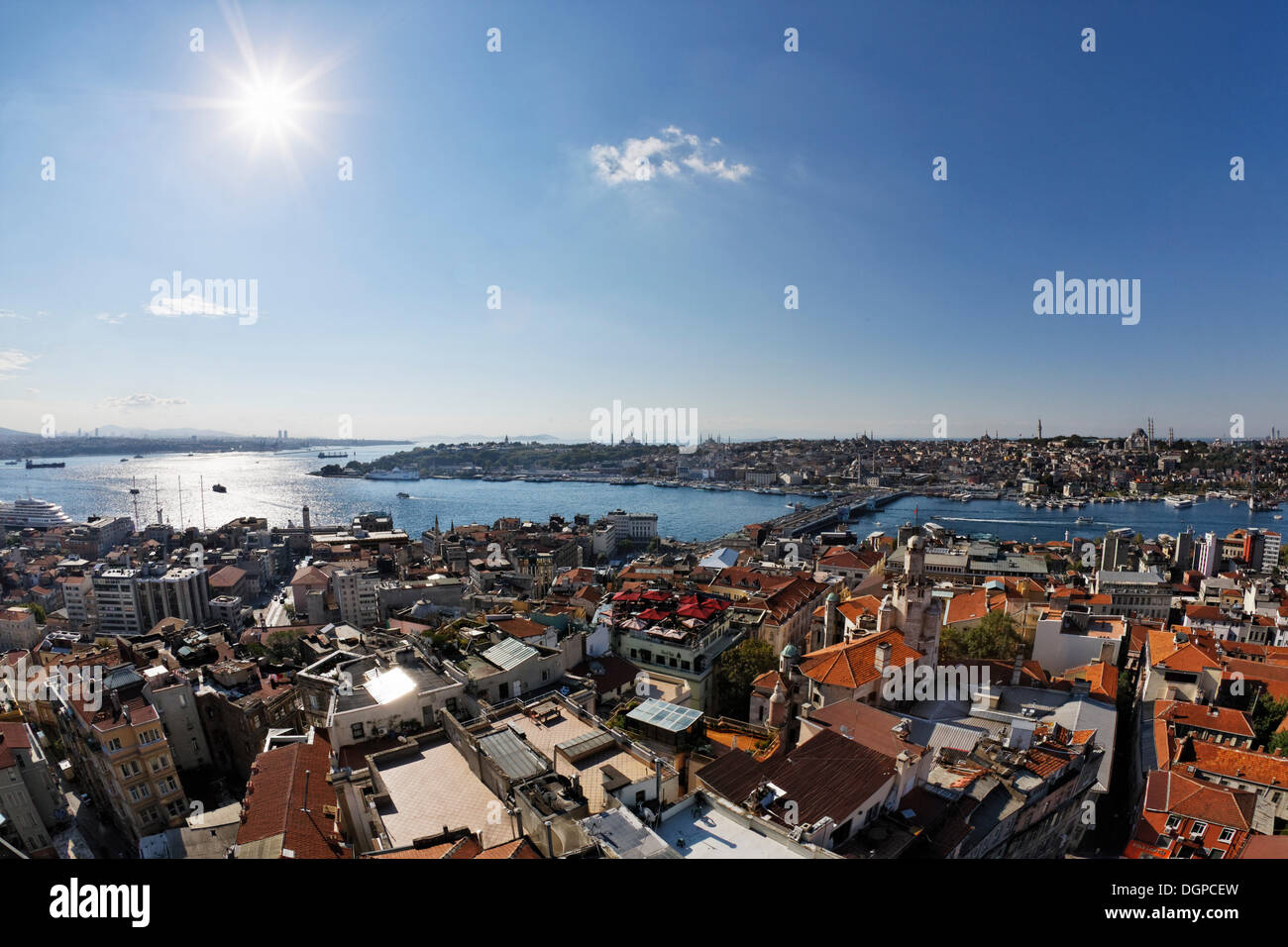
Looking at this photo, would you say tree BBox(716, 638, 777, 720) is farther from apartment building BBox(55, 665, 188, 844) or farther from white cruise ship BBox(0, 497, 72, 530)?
white cruise ship BBox(0, 497, 72, 530)

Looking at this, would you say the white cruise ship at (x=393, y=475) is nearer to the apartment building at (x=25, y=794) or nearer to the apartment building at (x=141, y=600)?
the apartment building at (x=141, y=600)

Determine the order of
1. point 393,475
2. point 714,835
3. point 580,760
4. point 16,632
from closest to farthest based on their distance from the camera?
point 714,835 < point 580,760 < point 16,632 < point 393,475

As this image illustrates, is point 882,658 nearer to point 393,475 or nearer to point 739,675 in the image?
point 739,675

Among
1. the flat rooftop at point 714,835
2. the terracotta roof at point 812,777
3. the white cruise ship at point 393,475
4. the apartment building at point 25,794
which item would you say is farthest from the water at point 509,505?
the flat rooftop at point 714,835

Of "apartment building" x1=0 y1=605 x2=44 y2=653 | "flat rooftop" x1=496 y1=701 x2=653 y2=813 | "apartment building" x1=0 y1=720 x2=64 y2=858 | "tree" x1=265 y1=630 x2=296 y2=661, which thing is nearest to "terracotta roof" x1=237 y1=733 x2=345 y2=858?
"flat rooftop" x1=496 y1=701 x2=653 y2=813

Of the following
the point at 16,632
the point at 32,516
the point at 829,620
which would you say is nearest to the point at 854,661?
the point at 829,620
